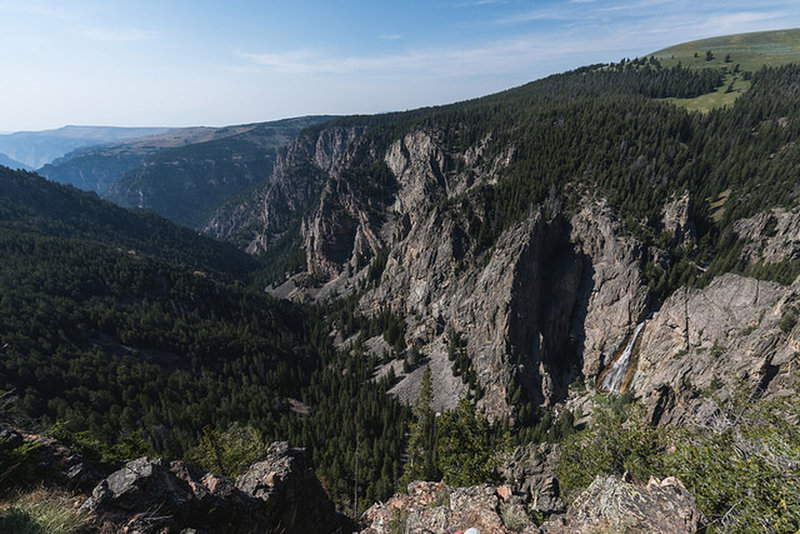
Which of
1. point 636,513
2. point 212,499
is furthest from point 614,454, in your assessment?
point 212,499

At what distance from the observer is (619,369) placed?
83812mm

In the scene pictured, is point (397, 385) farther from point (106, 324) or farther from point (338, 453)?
point (106, 324)

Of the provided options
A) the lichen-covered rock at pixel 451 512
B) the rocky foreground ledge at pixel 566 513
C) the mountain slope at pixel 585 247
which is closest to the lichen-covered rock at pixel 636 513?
the rocky foreground ledge at pixel 566 513

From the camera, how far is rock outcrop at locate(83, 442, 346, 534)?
14219mm

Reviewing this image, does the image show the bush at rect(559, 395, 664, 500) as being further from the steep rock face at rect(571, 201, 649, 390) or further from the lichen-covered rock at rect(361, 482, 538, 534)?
the steep rock face at rect(571, 201, 649, 390)

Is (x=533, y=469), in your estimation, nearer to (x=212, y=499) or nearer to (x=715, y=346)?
(x=212, y=499)

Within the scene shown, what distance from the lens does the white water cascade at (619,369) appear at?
81825 mm

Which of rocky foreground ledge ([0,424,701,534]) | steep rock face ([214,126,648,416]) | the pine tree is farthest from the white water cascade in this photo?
rocky foreground ledge ([0,424,701,534])

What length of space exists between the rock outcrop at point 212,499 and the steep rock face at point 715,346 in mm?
47564

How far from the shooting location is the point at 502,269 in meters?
97.6

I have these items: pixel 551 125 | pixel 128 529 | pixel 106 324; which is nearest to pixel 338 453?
pixel 128 529

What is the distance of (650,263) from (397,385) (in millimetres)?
81533

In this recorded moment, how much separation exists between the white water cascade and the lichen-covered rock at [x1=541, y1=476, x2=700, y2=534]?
259 feet

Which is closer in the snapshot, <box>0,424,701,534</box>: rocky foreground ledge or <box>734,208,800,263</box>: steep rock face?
<box>0,424,701,534</box>: rocky foreground ledge
